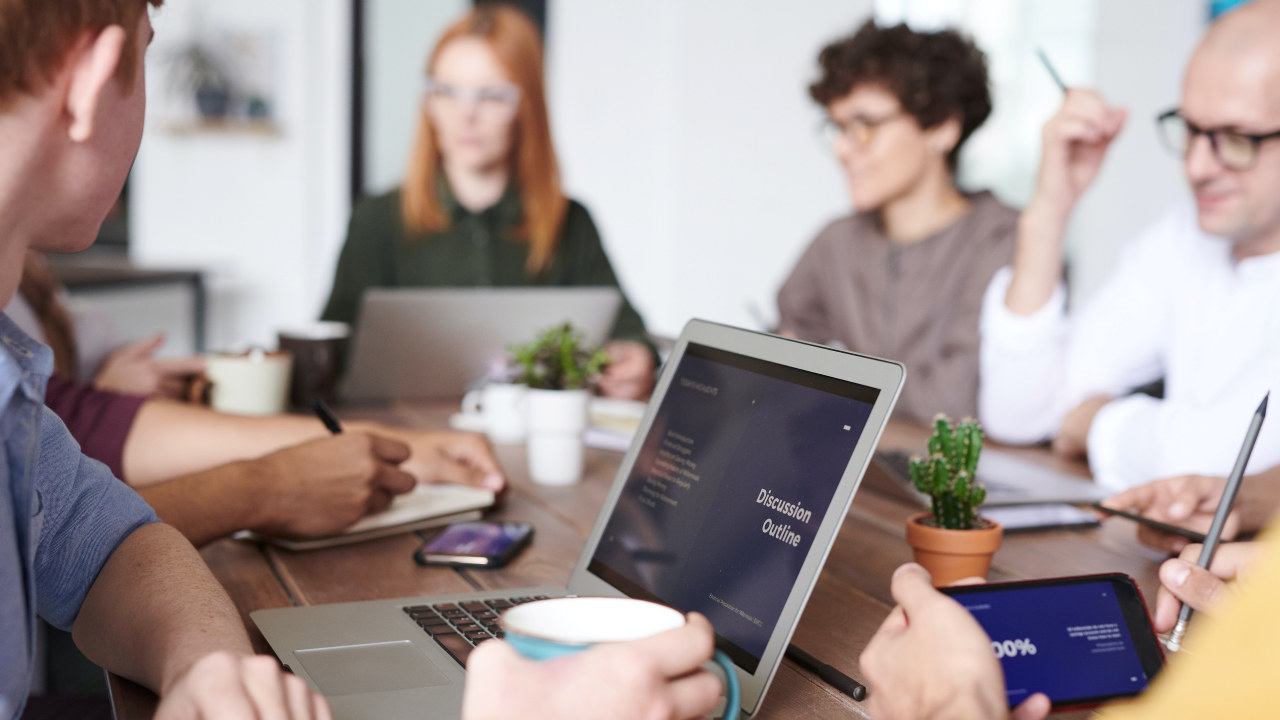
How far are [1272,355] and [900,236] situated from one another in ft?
3.50

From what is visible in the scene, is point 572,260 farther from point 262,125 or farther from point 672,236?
point 262,125

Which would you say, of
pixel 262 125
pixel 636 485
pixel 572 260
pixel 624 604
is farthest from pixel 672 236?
pixel 624 604

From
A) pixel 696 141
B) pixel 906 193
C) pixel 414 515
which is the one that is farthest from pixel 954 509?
pixel 696 141

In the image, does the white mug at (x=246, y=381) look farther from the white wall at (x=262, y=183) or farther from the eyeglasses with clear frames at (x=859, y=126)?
the white wall at (x=262, y=183)

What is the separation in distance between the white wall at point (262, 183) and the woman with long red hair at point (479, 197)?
92.9 inches

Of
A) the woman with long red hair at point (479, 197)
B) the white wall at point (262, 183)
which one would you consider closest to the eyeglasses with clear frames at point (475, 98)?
the woman with long red hair at point (479, 197)

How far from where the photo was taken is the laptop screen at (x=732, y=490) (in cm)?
66

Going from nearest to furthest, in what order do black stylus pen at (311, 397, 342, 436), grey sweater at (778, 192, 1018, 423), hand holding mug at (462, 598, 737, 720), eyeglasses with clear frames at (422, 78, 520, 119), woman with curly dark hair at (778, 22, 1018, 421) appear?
hand holding mug at (462, 598, 737, 720) → black stylus pen at (311, 397, 342, 436) → grey sweater at (778, 192, 1018, 423) → woman with curly dark hair at (778, 22, 1018, 421) → eyeglasses with clear frames at (422, 78, 520, 119)

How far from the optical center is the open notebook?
983 mm

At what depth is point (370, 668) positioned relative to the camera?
684 mm

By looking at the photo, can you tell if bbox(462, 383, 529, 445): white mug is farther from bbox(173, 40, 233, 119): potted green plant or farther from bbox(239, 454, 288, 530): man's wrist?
bbox(173, 40, 233, 119): potted green plant

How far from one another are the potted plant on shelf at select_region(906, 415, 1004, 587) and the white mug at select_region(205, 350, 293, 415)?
3.37 feet

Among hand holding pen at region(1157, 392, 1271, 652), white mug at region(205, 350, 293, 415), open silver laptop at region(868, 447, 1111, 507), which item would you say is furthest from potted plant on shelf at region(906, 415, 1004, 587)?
white mug at region(205, 350, 293, 415)

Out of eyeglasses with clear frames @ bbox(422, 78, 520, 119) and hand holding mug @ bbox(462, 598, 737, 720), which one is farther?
eyeglasses with clear frames @ bbox(422, 78, 520, 119)
